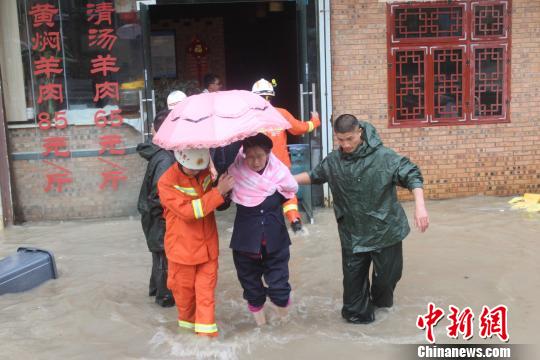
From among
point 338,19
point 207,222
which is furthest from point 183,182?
point 338,19

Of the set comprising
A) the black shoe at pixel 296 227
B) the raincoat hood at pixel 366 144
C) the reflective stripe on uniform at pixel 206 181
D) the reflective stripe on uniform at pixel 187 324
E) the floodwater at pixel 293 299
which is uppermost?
the raincoat hood at pixel 366 144

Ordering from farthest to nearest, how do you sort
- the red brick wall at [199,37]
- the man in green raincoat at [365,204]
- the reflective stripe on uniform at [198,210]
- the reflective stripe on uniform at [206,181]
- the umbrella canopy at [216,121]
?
1. the red brick wall at [199,37]
2. the man in green raincoat at [365,204]
3. the reflective stripe on uniform at [206,181]
4. the reflective stripe on uniform at [198,210]
5. the umbrella canopy at [216,121]

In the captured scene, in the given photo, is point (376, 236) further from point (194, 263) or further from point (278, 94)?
point (278, 94)

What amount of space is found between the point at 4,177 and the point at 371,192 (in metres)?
5.22

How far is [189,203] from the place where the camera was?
3900 millimetres

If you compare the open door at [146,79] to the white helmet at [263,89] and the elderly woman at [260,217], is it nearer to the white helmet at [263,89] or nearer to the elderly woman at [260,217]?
the white helmet at [263,89]

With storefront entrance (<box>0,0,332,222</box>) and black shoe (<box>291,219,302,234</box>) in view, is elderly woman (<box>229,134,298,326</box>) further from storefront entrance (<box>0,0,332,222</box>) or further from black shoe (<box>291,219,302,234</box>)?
storefront entrance (<box>0,0,332,222</box>)

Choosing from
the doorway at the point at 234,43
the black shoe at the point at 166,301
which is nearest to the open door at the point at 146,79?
the doorway at the point at 234,43

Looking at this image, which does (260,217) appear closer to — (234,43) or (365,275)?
(365,275)

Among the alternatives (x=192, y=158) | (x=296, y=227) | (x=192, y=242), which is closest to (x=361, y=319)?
(x=296, y=227)

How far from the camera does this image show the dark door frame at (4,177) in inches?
299

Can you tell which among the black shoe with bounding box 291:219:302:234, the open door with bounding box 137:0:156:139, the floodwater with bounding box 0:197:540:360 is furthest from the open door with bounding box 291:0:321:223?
the black shoe with bounding box 291:219:302:234

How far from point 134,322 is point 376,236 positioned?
188cm

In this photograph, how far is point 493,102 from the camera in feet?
27.0
